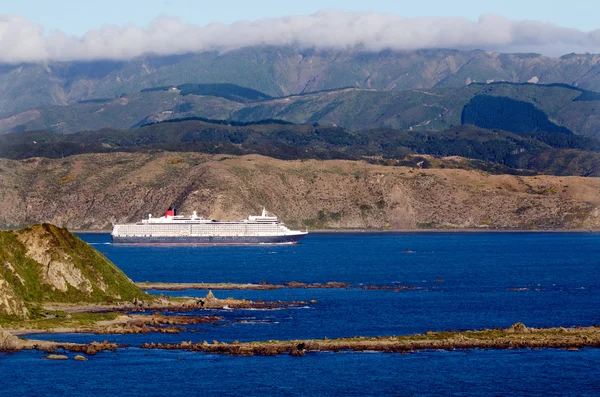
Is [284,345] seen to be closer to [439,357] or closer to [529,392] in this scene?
[439,357]

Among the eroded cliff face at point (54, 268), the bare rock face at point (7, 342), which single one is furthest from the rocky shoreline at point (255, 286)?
the bare rock face at point (7, 342)

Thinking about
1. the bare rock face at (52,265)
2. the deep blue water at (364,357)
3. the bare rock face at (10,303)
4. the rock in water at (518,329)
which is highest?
the bare rock face at (52,265)

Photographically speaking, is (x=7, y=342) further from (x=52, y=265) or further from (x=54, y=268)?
(x=54, y=268)

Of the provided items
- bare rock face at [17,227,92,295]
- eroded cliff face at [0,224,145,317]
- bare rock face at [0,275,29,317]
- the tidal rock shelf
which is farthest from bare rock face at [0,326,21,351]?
bare rock face at [17,227,92,295]

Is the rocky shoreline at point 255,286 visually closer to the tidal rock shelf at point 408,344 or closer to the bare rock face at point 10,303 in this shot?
Answer: the bare rock face at point 10,303

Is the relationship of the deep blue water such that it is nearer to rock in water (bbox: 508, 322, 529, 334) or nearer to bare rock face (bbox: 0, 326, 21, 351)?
bare rock face (bbox: 0, 326, 21, 351)

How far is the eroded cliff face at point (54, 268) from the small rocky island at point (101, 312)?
0.09 meters

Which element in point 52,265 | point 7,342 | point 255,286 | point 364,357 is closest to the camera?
point 364,357

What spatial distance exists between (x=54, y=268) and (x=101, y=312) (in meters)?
7.29

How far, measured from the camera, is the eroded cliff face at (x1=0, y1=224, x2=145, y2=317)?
343 feet

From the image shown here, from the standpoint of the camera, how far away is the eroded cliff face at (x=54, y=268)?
104 metres

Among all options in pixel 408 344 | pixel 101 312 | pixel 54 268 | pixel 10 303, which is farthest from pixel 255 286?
pixel 408 344

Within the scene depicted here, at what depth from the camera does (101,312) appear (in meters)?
104

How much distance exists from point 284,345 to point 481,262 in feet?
359
